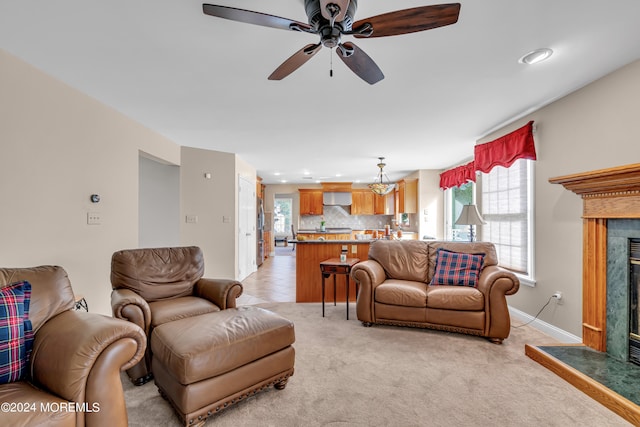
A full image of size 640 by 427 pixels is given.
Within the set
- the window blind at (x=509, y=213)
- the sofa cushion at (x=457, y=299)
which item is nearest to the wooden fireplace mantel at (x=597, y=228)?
the sofa cushion at (x=457, y=299)

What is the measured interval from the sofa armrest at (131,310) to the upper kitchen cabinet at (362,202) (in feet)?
25.1

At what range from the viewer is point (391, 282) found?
3.42 metres

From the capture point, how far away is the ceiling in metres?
1.73

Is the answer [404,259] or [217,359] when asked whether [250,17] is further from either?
[404,259]

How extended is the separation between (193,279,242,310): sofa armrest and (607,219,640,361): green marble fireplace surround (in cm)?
302

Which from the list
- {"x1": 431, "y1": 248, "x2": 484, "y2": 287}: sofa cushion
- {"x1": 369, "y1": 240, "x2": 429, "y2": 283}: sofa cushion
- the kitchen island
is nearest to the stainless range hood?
the kitchen island

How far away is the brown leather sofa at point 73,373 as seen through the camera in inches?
45.8

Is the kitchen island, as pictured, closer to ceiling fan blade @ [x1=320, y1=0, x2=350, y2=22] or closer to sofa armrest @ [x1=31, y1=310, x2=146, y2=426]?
sofa armrest @ [x1=31, y1=310, x2=146, y2=426]

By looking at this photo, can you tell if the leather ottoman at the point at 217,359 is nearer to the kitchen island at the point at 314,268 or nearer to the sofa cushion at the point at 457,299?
the sofa cushion at the point at 457,299

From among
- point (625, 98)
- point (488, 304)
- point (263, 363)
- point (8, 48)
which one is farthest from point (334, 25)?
point (488, 304)

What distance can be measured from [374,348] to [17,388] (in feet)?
7.82

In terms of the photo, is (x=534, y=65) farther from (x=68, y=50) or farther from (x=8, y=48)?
(x=8, y=48)

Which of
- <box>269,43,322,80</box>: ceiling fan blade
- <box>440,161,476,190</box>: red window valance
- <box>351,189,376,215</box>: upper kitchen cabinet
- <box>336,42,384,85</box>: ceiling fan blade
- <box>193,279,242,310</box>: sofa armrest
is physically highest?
<box>269,43,322,80</box>: ceiling fan blade

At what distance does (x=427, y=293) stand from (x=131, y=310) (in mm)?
2650
